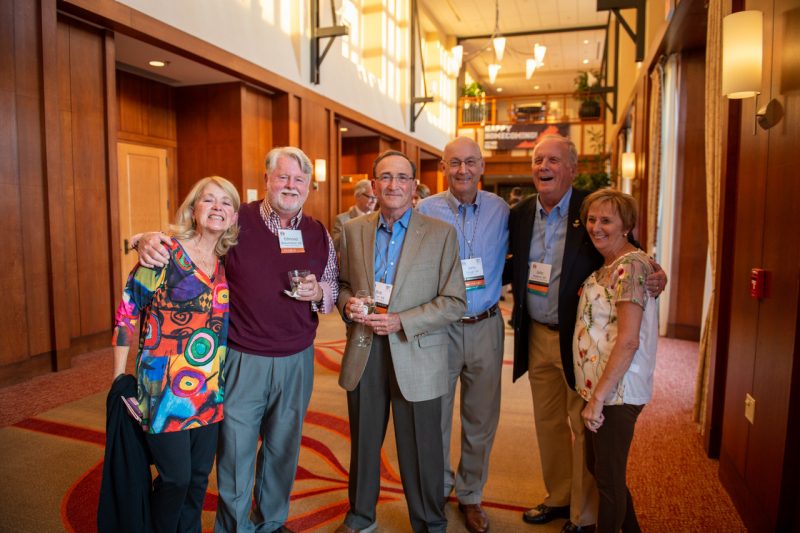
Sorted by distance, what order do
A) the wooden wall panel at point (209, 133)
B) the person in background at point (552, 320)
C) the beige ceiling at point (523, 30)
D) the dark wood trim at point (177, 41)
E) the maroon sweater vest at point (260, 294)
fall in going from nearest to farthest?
the maroon sweater vest at point (260, 294)
the person in background at point (552, 320)
the dark wood trim at point (177, 41)
the wooden wall panel at point (209, 133)
the beige ceiling at point (523, 30)

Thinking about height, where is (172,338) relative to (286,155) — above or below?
below

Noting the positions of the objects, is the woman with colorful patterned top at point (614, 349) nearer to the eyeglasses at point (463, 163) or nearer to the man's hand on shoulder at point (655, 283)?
the man's hand on shoulder at point (655, 283)

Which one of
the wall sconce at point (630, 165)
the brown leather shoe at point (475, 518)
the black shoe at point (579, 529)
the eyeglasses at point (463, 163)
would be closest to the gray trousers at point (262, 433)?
the brown leather shoe at point (475, 518)

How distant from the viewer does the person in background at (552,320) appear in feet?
7.68

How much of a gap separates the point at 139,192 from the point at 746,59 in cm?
685

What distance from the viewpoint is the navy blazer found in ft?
7.35

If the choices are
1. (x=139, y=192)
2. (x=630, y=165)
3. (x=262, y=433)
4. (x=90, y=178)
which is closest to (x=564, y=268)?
(x=262, y=433)

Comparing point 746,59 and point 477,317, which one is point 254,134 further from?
point 746,59

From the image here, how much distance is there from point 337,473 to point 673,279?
5179 millimetres

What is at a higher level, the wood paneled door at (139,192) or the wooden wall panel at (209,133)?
the wooden wall panel at (209,133)

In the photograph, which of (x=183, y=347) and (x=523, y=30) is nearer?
(x=183, y=347)

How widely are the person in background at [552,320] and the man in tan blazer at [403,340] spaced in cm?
43

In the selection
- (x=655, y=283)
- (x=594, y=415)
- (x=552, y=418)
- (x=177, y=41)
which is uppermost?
(x=177, y=41)

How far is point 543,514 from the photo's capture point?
2496mm
